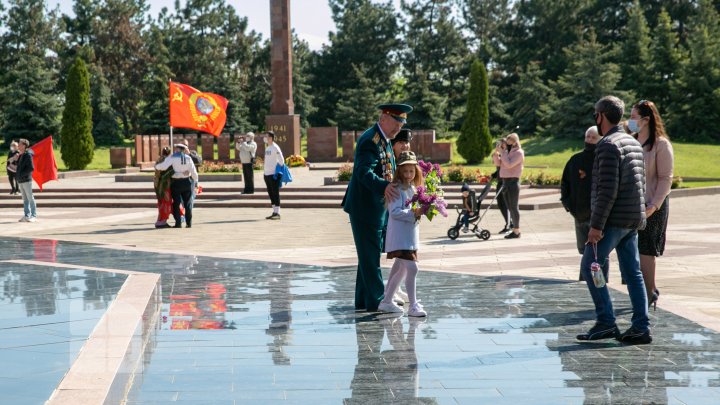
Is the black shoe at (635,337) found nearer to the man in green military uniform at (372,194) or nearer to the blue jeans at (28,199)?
the man in green military uniform at (372,194)

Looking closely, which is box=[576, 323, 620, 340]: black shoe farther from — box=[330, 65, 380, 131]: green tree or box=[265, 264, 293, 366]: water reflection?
box=[330, 65, 380, 131]: green tree

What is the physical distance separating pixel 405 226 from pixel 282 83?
107ft

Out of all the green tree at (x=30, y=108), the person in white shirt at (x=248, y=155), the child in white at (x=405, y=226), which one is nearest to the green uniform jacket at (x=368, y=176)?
the child in white at (x=405, y=226)

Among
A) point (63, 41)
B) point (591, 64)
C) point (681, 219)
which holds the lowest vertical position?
point (681, 219)

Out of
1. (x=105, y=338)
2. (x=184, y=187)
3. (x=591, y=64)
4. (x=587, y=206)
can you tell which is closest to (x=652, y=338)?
(x=587, y=206)

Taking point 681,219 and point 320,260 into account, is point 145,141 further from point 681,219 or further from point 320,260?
point 320,260

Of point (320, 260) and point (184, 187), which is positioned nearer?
point (320, 260)

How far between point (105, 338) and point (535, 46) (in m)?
58.6

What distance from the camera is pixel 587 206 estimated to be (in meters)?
7.88

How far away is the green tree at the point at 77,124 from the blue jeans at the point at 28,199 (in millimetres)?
21285

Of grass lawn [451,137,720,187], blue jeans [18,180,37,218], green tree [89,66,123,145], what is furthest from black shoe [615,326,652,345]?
green tree [89,66,123,145]

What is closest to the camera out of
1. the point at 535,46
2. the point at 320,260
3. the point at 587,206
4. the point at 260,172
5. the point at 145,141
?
the point at 587,206

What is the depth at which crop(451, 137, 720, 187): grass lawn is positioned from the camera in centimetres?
3603

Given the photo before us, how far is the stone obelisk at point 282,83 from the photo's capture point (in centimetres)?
3919
